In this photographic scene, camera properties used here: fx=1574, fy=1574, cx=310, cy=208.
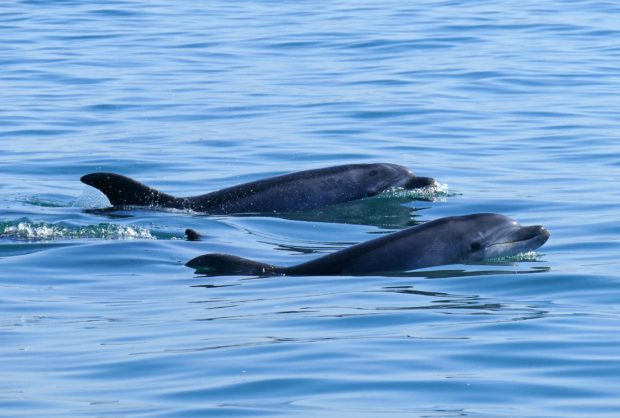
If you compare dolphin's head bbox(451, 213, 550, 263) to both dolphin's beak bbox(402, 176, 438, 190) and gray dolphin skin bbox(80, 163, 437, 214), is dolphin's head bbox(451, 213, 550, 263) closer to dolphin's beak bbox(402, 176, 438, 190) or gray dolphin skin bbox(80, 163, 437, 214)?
dolphin's beak bbox(402, 176, 438, 190)

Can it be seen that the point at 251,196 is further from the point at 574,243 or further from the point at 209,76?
the point at 209,76

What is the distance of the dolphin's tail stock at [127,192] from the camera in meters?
19.1

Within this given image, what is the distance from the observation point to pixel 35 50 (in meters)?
36.2

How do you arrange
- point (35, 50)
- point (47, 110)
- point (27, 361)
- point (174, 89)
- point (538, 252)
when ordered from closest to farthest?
Result: point (27, 361)
point (538, 252)
point (47, 110)
point (174, 89)
point (35, 50)

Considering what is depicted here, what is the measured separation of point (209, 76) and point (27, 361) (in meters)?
21.2

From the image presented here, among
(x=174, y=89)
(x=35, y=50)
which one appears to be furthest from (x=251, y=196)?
(x=35, y=50)

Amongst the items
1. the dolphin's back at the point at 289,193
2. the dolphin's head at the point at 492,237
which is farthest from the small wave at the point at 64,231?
the dolphin's head at the point at 492,237

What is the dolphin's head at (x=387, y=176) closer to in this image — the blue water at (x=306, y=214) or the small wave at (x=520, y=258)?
the blue water at (x=306, y=214)

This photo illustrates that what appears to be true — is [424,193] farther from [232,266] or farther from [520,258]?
[232,266]

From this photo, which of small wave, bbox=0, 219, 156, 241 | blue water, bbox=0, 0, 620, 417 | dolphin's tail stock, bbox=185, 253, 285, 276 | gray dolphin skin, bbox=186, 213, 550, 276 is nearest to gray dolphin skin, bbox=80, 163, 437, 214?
blue water, bbox=0, 0, 620, 417

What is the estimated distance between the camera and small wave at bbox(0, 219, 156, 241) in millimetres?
17141

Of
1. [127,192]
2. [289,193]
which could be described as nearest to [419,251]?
[289,193]

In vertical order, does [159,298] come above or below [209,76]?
below

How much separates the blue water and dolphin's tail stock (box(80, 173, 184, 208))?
0.23 metres
